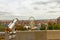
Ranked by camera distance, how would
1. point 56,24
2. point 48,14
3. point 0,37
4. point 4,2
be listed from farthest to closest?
point 4,2 < point 48,14 < point 56,24 < point 0,37

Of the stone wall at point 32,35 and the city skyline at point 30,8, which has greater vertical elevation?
the city skyline at point 30,8

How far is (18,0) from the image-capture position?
456cm

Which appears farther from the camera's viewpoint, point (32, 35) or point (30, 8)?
point (30, 8)

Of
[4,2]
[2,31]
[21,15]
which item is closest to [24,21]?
[21,15]

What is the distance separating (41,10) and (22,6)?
0.66m

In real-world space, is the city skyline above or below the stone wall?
above

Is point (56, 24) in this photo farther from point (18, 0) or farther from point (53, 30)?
point (18, 0)

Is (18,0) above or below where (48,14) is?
above

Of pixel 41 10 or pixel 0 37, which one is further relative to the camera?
pixel 41 10

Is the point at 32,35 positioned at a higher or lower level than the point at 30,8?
lower

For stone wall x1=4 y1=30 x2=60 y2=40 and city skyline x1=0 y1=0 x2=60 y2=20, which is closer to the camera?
stone wall x1=4 y1=30 x2=60 y2=40

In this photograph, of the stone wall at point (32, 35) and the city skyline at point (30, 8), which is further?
the city skyline at point (30, 8)

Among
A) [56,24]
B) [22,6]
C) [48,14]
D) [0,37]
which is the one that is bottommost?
[0,37]

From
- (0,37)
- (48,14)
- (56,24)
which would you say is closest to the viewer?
(0,37)
